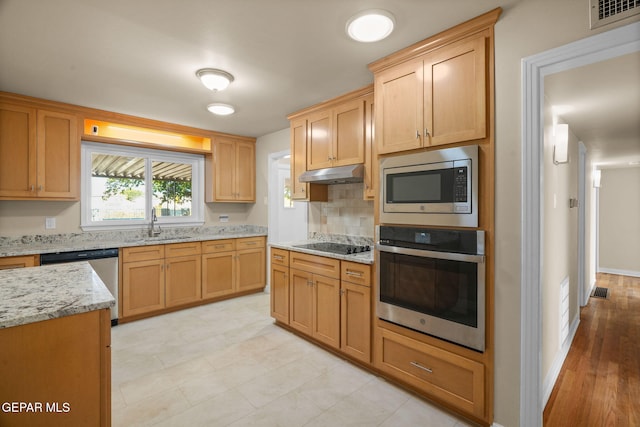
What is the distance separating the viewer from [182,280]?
4031mm

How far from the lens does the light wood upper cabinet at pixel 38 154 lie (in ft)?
10.1

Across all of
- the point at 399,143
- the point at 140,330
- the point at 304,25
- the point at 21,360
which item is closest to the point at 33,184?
the point at 140,330

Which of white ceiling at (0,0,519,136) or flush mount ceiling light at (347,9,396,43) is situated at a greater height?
white ceiling at (0,0,519,136)

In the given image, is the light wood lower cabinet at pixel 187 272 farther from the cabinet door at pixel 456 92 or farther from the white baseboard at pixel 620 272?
the white baseboard at pixel 620 272

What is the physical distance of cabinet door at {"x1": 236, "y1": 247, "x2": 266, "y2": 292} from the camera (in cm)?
461

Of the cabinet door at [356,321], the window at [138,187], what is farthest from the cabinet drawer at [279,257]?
the window at [138,187]

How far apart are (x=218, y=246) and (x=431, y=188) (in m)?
3.28

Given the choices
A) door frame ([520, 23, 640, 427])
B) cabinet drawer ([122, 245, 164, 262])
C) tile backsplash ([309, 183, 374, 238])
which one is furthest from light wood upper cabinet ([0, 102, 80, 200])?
door frame ([520, 23, 640, 427])

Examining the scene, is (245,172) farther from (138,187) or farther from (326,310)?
(326,310)

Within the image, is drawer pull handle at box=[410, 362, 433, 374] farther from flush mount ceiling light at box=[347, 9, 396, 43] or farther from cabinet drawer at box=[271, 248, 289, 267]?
flush mount ceiling light at box=[347, 9, 396, 43]

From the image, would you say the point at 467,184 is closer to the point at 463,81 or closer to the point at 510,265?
the point at 510,265

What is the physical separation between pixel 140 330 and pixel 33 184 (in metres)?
1.93

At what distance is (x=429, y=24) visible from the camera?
6.30ft

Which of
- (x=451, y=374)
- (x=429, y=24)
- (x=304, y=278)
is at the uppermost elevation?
(x=429, y=24)
